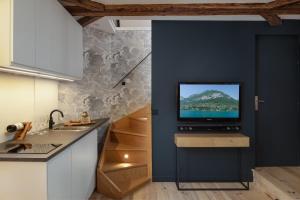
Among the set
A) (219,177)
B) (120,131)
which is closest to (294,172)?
(219,177)

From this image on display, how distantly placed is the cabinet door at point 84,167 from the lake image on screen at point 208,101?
4.84ft

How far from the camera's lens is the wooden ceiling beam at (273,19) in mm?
3896

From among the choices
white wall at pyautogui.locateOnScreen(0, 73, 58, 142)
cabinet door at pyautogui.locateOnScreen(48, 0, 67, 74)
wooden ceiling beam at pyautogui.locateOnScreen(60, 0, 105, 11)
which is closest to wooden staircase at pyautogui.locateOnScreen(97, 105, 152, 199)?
white wall at pyautogui.locateOnScreen(0, 73, 58, 142)

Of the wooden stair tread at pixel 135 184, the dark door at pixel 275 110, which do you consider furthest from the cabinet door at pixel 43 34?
the dark door at pixel 275 110

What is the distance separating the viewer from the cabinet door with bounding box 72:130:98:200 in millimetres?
2846

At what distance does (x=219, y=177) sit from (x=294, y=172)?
1.11 meters

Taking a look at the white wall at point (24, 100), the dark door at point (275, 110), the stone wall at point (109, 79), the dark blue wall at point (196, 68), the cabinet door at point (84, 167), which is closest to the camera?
the white wall at point (24, 100)

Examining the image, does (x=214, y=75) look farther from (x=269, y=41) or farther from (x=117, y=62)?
(x=117, y=62)

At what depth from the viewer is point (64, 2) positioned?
130 inches

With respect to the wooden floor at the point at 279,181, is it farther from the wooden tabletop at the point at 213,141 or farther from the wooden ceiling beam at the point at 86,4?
the wooden ceiling beam at the point at 86,4

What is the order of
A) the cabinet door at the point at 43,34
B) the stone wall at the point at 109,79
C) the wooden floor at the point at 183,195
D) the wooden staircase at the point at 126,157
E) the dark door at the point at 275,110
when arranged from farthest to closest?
the stone wall at the point at 109,79, the dark door at the point at 275,110, the wooden staircase at the point at 126,157, the wooden floor at the point at 183,195, the cabinet door at the point at 43,34

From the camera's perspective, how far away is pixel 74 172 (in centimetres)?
281

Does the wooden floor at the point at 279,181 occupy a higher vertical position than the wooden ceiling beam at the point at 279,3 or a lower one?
lower

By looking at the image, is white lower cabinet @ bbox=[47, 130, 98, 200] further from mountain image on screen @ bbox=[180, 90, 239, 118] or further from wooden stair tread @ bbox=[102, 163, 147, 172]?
mountain image on screen @ bbox=[180, 90, 239, 118]
